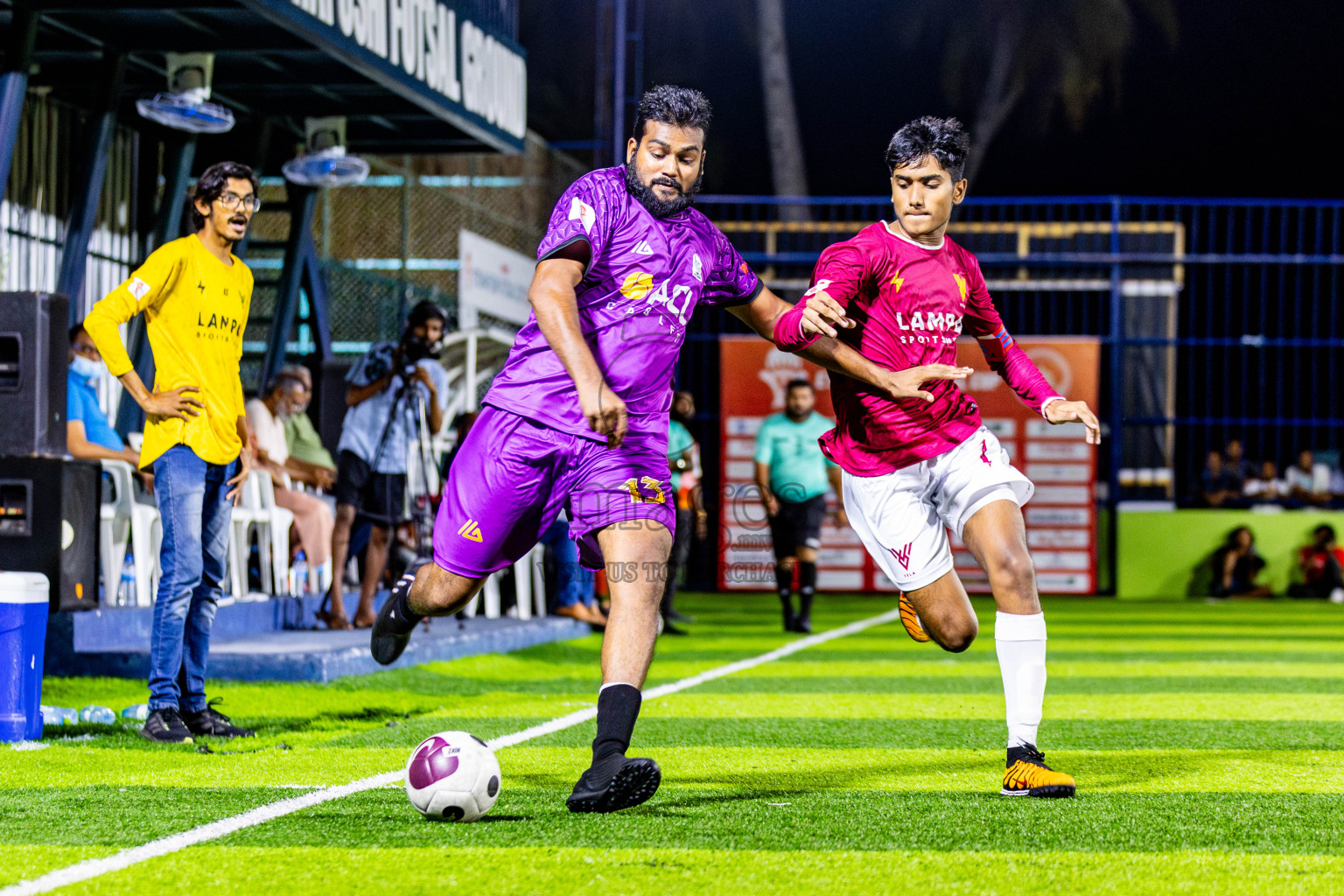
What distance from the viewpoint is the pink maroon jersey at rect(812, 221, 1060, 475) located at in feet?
17.9

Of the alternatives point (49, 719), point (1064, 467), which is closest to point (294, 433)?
point (49, 719)

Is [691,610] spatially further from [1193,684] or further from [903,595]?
[903,595]

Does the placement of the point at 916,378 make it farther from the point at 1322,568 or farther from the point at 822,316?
the point at 1322,568

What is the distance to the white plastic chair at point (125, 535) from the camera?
9.59 metres

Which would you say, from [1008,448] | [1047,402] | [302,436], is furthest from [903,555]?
[1008,448]

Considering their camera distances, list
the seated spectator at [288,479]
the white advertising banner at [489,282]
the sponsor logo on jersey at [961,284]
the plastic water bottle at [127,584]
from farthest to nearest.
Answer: the white advertising banner at [489,282] < the seated spectator at [288,479] < the plastic water bottle at [127,584] < the sponsor logo on jersey at [961,284]

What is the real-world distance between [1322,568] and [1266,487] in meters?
1.29

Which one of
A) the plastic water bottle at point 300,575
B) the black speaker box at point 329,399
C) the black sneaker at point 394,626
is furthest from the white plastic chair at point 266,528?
the black sneaker at point 394,626

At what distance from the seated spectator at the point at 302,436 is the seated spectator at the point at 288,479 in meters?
0.06

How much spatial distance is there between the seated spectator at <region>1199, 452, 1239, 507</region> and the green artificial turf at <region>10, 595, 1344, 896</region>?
38.2 feet

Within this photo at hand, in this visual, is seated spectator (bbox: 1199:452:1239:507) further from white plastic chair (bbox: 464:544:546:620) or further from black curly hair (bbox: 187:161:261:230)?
black curly hair (bbox: 187:161:261:230)

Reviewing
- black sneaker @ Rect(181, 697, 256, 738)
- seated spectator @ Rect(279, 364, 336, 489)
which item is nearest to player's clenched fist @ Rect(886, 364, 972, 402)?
black sneaker @ Rect(181, 697, 256, 738)

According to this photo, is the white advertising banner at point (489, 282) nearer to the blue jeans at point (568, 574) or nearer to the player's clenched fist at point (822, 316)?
the blue jeans at point (568, 574)

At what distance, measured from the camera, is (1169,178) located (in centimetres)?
2983
